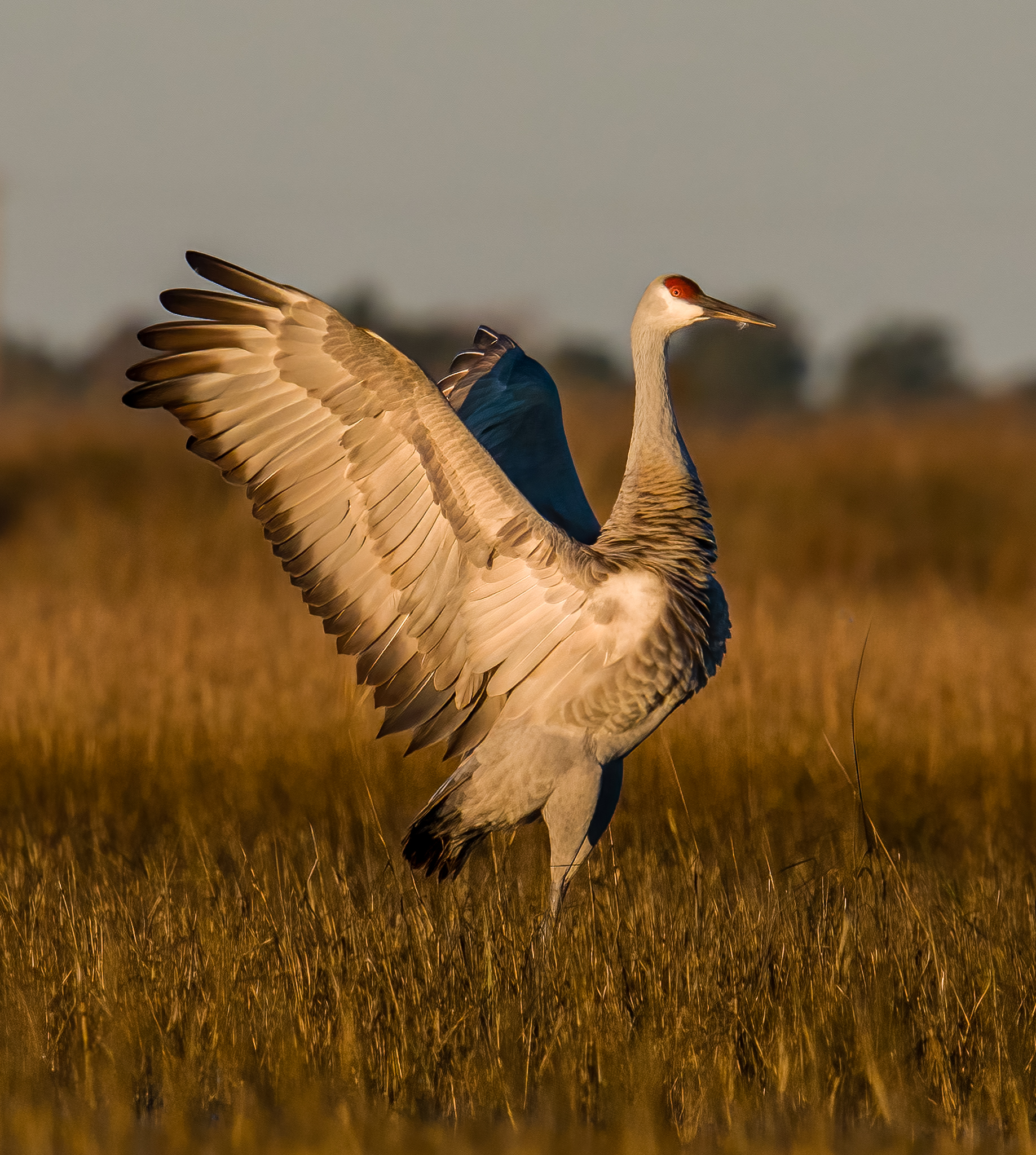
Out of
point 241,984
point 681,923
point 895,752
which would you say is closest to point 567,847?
point 681,923

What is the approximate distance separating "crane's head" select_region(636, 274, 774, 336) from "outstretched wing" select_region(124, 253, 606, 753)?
3.53ft

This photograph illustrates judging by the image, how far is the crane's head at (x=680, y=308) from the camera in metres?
5.39

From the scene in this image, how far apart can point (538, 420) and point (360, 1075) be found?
2750mm

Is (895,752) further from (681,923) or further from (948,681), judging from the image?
(681,923)

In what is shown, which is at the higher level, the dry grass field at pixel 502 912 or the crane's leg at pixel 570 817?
the crane's leg at pixel 570 817

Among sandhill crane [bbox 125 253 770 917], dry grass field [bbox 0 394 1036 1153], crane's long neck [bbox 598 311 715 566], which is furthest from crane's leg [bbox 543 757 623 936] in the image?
crane's long neck [bbox 598 311 715 566]

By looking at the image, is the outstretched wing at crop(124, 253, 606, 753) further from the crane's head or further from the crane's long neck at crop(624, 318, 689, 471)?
the crane's head

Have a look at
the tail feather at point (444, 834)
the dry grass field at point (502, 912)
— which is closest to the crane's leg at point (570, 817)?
the dry grass field at point (502, 912)

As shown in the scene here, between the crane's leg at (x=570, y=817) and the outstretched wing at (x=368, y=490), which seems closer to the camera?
the outstretched wing at (x=368, y=490)

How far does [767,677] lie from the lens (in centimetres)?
877

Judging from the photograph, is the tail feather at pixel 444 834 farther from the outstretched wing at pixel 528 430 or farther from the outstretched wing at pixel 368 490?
the outstretched wing at pixel 528 430

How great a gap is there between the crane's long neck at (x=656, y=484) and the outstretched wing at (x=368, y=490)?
11.2 inches

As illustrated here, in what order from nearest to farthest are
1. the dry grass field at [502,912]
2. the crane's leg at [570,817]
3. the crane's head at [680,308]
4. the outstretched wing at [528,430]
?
the dry grass field at [502,912] < the crane's leg at [570,817] < the crane's head at [680,308] < the outstretched wing at [528,430]

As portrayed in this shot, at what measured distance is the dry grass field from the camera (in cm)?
353
